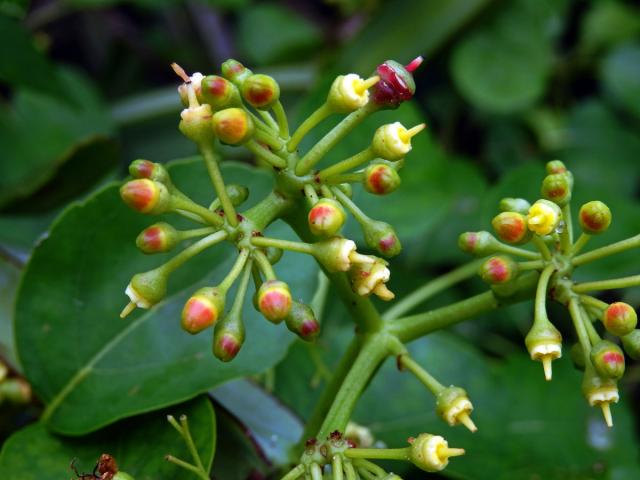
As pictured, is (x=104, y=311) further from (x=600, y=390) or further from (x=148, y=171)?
(x=600, y=390)

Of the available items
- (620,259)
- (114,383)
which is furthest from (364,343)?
(620,259)

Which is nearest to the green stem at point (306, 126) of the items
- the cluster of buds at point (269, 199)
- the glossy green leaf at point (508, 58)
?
the cluster of buds at point (269, 199)

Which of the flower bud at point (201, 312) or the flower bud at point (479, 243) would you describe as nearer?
the flower bud at point (201, 312)

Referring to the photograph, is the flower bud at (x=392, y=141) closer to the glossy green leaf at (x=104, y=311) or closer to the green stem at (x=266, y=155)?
the green stem at (x=266, y=155)

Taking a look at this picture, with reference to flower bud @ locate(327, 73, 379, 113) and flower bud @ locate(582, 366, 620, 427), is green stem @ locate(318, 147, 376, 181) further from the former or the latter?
flower bud @ locate(582, 366, 620, 427)

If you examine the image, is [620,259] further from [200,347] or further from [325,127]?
[200,347]

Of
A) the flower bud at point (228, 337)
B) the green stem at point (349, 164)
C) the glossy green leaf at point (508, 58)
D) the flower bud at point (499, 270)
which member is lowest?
the flower bud at point (228, 337)
